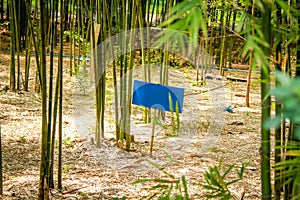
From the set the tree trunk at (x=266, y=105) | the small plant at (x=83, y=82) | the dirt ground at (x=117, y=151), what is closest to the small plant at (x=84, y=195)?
the dirt ground at (x=117, y=151)

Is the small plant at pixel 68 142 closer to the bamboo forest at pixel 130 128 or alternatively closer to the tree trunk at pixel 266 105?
the bamboo forest at pixel 130 128

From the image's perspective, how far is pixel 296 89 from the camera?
1.45 ft

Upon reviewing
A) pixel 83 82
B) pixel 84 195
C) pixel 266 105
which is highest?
pixel 266 105

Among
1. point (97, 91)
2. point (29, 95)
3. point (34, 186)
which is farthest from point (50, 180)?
point (29, 95)

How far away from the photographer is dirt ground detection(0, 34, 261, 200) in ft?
7.31

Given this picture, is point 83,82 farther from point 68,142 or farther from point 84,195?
point 84,195

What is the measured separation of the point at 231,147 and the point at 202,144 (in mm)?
177

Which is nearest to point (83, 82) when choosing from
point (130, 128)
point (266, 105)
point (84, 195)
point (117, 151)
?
point (130, 128)

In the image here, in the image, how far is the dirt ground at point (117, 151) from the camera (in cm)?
223

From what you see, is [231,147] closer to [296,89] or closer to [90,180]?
[90,180]

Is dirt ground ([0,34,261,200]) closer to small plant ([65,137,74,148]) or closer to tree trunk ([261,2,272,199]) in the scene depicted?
small plant ([65,137,74,148])

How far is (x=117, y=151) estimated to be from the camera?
2.75 m

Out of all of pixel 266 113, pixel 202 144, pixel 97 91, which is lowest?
pixel 202 144

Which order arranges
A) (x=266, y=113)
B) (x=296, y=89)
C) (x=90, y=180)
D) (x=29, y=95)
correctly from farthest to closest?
(x=29, y=95), (x=90, y=180), (x=266, y=113), (x=296, y=89)
